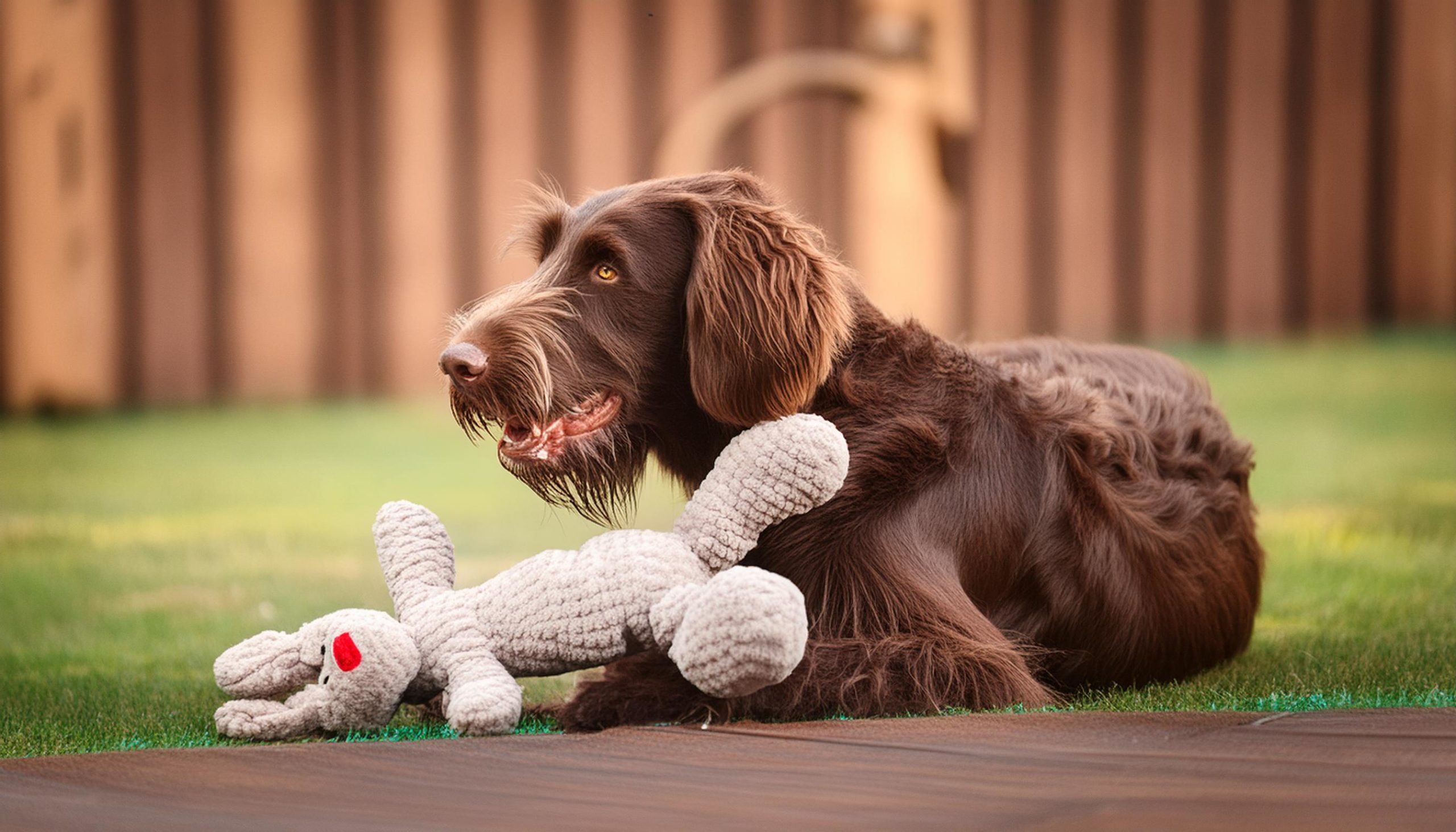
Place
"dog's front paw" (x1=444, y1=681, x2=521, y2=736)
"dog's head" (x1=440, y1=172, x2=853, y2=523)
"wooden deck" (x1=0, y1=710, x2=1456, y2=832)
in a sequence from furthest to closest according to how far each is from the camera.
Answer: "dog's head" (x1=440, y1=172, x2=853, y2=523) → "dog's front paw" (x1=444, y1=681, x2=521, y2=736) → "wooden deck" (x1=0, y1=710, x2=1456, y2=832)

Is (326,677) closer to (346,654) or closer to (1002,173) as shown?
(346,654)

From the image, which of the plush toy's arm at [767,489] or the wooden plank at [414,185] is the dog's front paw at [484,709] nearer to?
the plush toy's arm at [767,489]

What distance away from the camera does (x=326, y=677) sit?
2561mm

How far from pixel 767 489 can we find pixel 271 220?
8.97 metres

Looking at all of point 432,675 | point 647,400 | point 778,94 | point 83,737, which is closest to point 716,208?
point 647,400

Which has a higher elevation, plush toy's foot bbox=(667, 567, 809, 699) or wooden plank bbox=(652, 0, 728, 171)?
wooden plank bbox=(652, 0, 728, 171)

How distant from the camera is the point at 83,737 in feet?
8.79

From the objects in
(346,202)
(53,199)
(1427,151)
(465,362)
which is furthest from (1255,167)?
(465,362)

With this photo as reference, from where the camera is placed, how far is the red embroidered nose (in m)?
2.51

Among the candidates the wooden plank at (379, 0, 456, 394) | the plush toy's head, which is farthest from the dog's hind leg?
the wooden plank at (379, 0, 456, 394)

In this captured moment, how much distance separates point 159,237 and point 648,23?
379cm

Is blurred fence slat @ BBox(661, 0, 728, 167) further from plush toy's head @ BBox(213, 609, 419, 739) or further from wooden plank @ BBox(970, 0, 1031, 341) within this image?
plush toy's head @ BBox(213, 609, 419, 739)

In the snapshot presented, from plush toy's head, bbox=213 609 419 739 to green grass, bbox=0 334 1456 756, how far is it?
9cm

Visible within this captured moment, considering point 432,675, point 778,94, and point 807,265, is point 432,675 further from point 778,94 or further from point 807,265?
point 778,94
